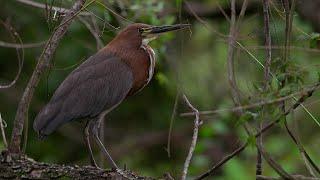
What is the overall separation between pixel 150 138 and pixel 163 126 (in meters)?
0.18

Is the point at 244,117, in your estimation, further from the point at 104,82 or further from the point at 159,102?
the point at 159,102

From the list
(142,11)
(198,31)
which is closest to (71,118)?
(142,11)

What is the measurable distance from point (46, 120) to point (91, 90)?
0.41 metres

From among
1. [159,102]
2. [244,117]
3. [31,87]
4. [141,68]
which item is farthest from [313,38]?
[159,102]

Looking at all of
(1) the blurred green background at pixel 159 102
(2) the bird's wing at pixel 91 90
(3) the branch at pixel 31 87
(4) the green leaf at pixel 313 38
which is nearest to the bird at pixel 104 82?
(2) the bird's wing at pixel 91 90

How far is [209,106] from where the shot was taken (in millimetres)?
8164

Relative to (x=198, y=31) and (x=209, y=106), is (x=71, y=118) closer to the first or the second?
(x=209, y=106)

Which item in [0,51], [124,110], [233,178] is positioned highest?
[0,51]

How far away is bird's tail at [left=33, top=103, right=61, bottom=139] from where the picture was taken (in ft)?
15.1

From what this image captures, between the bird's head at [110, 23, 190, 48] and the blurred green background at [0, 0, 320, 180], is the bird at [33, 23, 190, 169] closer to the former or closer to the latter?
the bird's head at [110, 23, 190, 48]

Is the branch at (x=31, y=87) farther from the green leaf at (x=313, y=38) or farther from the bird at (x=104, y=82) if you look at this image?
the green leaf at (x=313, y=38)

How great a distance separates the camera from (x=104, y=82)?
5012 mm

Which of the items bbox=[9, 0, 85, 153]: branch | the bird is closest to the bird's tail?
the bird

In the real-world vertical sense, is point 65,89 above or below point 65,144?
above
